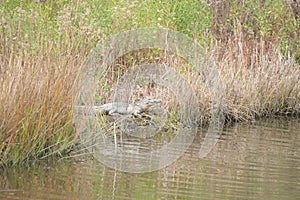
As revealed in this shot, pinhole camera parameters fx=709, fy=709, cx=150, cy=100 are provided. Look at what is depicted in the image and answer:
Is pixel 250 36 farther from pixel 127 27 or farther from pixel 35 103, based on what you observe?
pixel 35 103

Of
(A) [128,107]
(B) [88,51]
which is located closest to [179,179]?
(B) [88,51]

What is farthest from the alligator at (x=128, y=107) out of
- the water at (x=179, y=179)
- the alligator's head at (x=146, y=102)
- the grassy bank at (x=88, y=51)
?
the water at (x=179, y=179)

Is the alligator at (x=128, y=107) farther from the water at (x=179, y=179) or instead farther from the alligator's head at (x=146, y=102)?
the water at (x=179, y=179)

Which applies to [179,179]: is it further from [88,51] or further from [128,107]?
[128,107]

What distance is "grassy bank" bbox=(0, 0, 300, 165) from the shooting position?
21.9 feet

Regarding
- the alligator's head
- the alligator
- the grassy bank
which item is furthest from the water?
the alligator's head

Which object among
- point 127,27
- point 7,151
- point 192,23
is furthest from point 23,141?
point 192,23

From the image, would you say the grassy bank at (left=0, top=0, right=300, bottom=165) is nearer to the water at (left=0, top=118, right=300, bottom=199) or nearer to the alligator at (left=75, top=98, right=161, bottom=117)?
the water at (left=0, top=118, right=300, bottom=199)

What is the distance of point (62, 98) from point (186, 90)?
3.74m

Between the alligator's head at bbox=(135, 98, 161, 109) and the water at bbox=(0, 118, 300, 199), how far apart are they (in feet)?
6.04

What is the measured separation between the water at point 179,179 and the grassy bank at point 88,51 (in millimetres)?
418

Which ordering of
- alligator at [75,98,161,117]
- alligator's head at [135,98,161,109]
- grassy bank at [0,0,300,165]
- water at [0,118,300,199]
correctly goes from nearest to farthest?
water at [0,118,300,199] → grassy bank at [0,0,300,165] → alligator at [75,98,161,117] → alligator's head at [135,98,161,109]

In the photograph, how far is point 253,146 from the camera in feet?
29.8

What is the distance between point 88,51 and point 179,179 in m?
2.68
